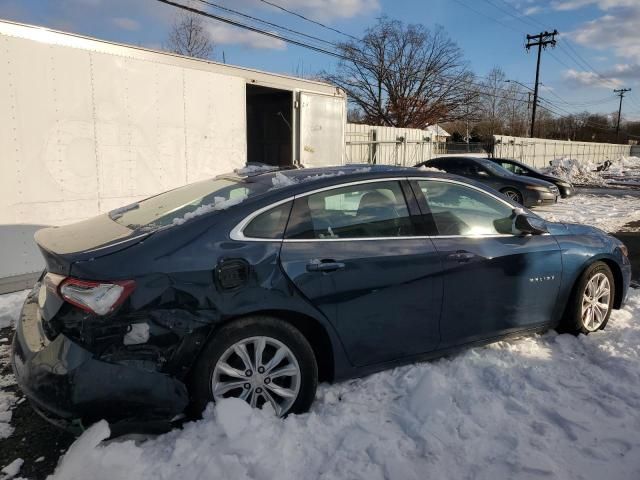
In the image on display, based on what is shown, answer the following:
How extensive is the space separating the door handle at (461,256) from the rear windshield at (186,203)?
1.35m

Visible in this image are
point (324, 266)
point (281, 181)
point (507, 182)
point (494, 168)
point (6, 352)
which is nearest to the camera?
point (324, 266)

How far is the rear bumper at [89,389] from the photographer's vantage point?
7.97 feet

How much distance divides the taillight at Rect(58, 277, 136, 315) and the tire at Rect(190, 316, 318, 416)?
520 millimetres

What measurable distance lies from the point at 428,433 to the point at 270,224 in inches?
58.8

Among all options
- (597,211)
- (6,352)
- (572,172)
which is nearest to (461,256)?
(6,352)

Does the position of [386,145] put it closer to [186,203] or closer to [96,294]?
[186,203]

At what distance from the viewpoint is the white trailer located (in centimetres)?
517

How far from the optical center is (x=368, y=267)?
3109mm

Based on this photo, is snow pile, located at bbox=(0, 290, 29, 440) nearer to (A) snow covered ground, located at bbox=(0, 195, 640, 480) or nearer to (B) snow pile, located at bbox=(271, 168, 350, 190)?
(A) snow covered ground, located at bbox=(0, 195, 640, 480)

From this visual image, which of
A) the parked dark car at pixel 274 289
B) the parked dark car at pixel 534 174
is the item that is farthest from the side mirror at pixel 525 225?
the parked dark car at pixel 534 174

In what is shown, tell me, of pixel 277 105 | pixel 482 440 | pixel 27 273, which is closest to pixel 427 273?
pixel 482 440

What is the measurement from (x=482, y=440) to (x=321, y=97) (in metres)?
7.52

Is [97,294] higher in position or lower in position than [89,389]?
higher

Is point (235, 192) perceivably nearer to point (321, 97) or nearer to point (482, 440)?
point (482, 440)
